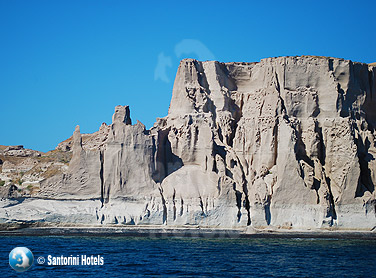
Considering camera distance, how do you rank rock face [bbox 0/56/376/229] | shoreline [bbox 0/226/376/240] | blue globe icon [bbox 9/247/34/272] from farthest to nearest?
1. rock face [bbox 0/56/376/229]
2. shoreline [bbox 0/226/376/240]
3. blue globe icon [bbox 9/247/34/272]

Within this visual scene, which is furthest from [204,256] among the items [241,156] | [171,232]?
[241,156]

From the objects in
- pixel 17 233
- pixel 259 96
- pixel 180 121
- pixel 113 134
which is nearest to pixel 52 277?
pixel 17 233

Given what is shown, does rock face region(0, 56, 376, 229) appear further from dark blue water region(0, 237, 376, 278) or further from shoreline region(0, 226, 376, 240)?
Result: dark blue water region(0, 237, 376, 278)

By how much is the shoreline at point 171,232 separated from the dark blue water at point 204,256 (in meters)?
1.62

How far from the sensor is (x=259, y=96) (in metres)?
56.5

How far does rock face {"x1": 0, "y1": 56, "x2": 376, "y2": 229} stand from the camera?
49500 millimetres

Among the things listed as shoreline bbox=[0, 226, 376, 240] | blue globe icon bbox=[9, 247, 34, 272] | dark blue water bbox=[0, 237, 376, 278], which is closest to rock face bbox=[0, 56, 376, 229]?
shoreline bbox=[0, 226, 376, 240]

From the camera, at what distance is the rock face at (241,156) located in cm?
4950

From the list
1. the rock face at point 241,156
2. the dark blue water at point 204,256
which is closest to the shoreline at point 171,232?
the rock face at point 241,156

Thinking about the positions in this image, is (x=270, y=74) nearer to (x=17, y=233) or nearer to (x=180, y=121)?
(x=180, y=121)

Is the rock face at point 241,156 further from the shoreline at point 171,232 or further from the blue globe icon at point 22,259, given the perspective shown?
the blue globe icon at point 22,259

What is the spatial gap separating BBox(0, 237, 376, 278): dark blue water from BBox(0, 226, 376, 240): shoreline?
1.62 metres

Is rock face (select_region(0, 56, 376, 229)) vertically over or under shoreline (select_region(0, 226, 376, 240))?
over

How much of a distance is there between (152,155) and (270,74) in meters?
13.2
